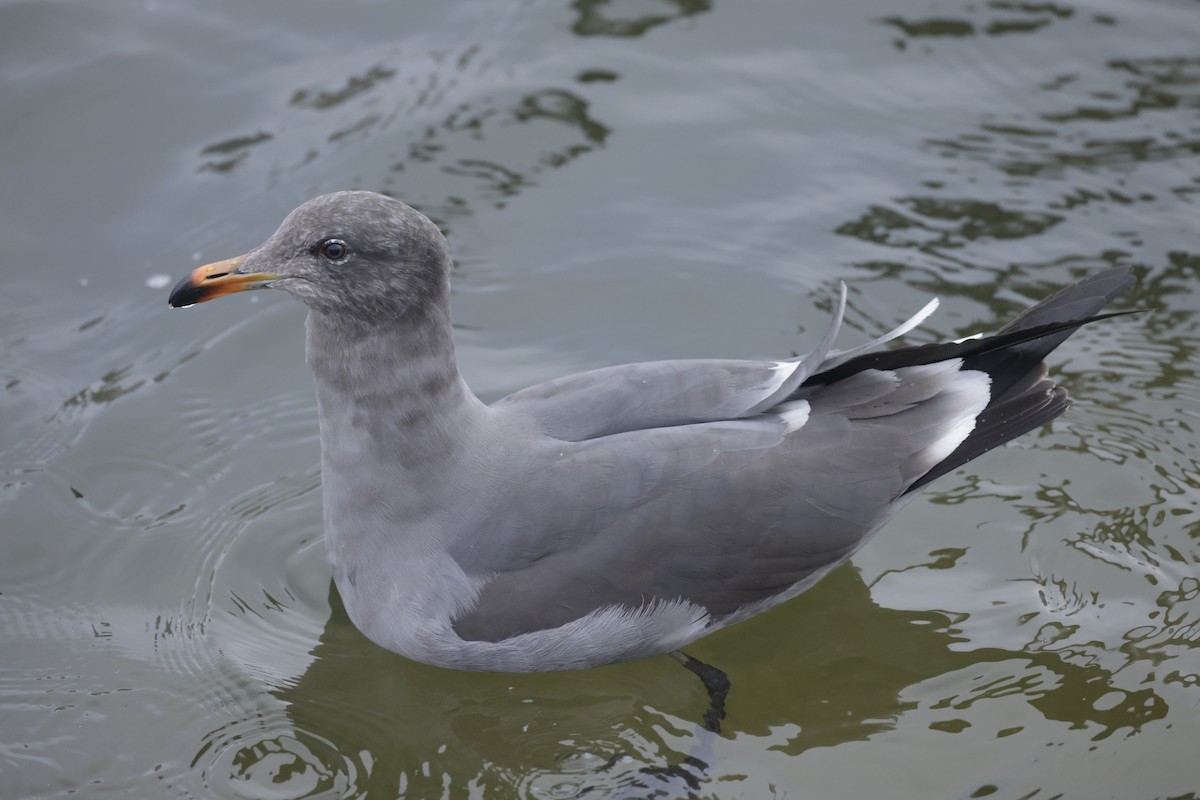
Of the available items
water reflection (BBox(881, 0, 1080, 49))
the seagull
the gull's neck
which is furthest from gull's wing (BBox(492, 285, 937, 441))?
water reflection (BBox(881, 0, 1080, 49))

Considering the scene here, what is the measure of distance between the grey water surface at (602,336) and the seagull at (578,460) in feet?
1.52

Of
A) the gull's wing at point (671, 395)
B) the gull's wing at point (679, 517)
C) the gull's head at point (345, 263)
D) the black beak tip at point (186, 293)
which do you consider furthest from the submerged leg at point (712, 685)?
the black beak tip at point (186, 293)

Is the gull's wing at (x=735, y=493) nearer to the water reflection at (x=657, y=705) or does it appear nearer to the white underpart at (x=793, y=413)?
the white underpart at (x=793, y=413)

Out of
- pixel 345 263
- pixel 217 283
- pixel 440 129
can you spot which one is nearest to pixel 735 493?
pixel 345 263

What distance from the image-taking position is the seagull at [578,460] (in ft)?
17.1

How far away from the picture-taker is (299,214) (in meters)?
5.21

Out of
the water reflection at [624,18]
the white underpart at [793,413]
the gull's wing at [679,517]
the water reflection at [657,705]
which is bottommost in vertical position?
the water reflection at [657,705]

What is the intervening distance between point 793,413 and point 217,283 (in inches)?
88.9

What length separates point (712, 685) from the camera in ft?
18.5

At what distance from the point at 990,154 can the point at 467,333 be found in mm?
3430

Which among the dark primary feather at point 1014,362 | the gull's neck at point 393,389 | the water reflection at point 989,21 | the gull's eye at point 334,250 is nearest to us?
the gull's eye at point 334,250

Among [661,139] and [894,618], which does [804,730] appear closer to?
[894,618]

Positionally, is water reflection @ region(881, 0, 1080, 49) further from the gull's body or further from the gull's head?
the gull's head

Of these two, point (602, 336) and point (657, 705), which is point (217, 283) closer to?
point (657, 705)
